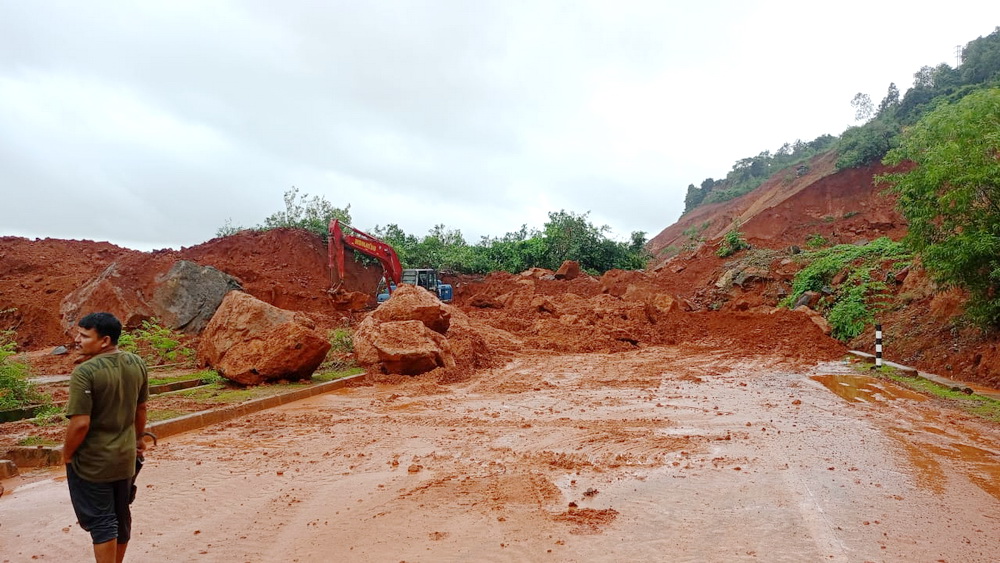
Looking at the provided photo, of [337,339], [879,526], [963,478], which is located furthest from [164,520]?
[337,339]

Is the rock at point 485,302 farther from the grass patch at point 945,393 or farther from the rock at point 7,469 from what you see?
the rock at point 7,469

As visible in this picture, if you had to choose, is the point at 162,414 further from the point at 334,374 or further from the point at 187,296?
the point at 187,296

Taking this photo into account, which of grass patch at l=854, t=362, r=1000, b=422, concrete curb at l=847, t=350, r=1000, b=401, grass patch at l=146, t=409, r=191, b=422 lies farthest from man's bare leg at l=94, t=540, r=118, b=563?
concrete curb at l=847, t=350, r=1000, b=401

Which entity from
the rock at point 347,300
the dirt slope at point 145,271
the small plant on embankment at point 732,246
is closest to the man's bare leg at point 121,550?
the dirt slope at point 145,271

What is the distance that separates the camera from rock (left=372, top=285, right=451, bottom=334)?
15156 millimetres

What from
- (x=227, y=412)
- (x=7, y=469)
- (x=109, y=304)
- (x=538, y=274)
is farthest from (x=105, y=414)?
(x=538, y=274)

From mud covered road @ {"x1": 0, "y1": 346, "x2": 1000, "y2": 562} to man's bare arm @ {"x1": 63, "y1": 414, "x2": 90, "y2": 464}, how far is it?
1.22 metres

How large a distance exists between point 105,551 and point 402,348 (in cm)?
988

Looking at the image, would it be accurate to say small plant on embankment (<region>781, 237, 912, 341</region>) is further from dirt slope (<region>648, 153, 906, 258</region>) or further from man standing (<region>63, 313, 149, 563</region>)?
man standing (<region>63, 313, 149, 563</region>)

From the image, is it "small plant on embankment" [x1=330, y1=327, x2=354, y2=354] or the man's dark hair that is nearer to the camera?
the man's dark hair

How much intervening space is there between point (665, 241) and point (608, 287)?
159 feet

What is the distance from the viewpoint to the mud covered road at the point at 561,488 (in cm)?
442

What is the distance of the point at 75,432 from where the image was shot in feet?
11.5

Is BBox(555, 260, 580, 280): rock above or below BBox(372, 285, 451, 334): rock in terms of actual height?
above
